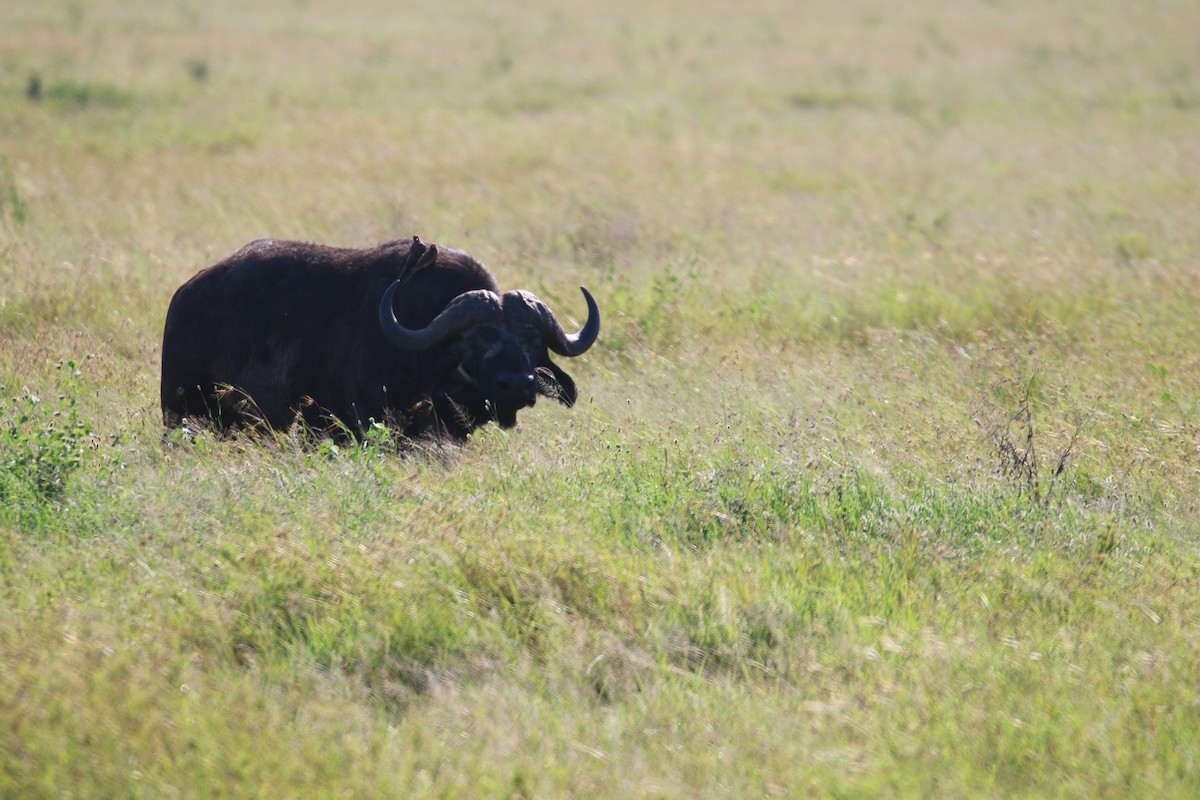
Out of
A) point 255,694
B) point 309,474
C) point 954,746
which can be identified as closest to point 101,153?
point 309,474

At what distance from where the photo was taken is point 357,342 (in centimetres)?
808

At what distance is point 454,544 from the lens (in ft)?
18.5

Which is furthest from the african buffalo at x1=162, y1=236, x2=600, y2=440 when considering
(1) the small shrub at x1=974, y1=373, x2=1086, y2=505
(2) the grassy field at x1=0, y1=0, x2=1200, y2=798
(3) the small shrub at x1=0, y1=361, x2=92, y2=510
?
(1) the small shrub at x1=974, y1=373, x2=1086, y2=505

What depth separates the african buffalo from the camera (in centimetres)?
780

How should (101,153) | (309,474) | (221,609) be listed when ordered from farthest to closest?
(101,153) → (309,474) → (221,609)

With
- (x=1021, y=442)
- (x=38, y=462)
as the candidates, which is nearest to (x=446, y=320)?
(x=38, y=462)

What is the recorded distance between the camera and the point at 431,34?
115 ft

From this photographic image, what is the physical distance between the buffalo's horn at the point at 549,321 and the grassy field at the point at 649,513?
492mm

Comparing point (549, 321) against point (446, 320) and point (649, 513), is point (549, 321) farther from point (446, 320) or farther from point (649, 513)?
point (649, 513)

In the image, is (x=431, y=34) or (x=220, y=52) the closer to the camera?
(x=220, y=52)

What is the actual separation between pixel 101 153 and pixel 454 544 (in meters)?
13.4

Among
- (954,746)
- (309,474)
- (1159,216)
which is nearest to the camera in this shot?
(954,746)

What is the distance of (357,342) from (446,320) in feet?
2.19

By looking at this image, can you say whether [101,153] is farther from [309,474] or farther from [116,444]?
[309,474]
